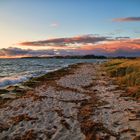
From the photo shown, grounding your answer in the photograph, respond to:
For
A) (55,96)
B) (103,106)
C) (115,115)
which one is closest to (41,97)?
(55,96)

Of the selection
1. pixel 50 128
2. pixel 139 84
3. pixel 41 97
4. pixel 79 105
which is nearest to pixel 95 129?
pixel 50 128

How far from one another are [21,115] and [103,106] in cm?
476

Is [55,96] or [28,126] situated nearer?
[28,126]

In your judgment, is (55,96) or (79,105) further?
(55,96)

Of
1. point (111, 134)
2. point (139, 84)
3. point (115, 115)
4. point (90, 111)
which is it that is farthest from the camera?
point (139, 84)

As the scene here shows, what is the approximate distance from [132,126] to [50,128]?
11.3 ft

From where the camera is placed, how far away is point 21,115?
14500mm

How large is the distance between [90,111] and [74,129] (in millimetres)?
3345

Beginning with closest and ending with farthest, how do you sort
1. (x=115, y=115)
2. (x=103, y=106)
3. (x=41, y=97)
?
1. (x=115, y=115)
2. (x=103, y=106)
3. (x=41, y=97)

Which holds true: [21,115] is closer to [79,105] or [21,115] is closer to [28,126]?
→ [28,126]

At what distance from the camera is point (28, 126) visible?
1266cm

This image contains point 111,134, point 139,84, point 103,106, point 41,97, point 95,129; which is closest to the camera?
point 111,134

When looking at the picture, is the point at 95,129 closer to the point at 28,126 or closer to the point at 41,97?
the point at 28,126

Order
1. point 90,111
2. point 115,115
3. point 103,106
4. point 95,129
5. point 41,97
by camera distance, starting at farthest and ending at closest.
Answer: point 41,97 → point 103,106 → point 90,111 → point 115,115 → point 95,129
